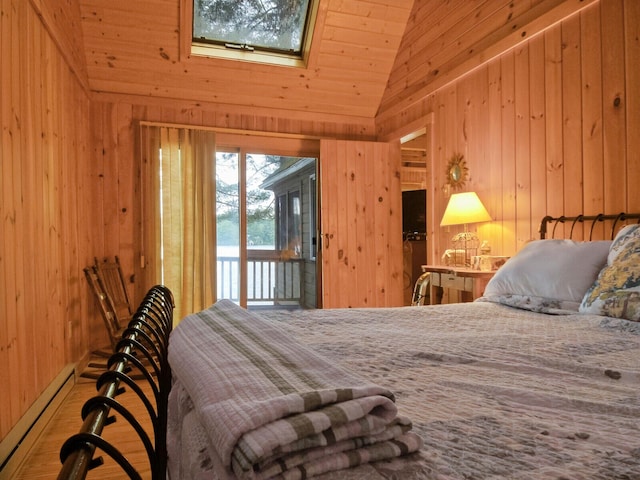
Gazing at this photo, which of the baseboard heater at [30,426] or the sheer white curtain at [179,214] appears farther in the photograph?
the sheer white curtain at [179,214]

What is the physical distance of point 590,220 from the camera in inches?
96.7

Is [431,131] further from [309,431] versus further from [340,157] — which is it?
[309,431]

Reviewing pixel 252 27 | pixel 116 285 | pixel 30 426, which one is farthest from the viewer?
pixel 252 27

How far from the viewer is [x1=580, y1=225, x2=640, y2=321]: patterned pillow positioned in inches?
60.8

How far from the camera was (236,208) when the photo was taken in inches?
183

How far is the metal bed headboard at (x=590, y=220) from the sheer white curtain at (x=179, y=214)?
299cm

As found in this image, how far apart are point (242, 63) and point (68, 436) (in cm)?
343

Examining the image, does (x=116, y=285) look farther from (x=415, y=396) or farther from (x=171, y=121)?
(x=415, y=396)

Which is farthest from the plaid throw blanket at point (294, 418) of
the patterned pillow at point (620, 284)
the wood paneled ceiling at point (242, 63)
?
the wood paneled ceiling at point (242, 63)

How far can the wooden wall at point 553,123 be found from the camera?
2.29 meters

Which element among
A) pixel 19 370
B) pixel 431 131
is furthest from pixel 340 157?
pixel 19 370

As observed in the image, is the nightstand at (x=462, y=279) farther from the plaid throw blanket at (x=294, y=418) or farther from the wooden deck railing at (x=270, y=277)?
the wooden deck railing at (x=270, y=277)

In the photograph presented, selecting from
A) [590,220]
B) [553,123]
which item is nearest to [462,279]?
[590,220]

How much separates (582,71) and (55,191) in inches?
132
